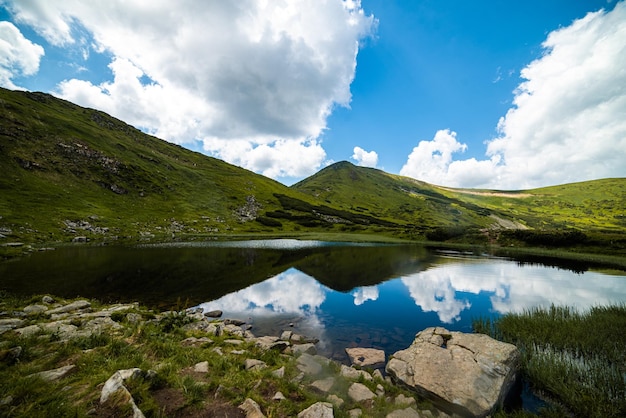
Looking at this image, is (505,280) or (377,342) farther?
(505,280)

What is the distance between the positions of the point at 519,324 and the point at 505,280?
24189 millimetres

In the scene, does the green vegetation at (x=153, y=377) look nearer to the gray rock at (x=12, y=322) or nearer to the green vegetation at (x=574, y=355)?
the gray rock at (x=12, y=322)

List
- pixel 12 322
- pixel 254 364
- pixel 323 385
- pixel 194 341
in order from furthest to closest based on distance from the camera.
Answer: pixel 194 341 < pixel 12 322 < pixel 254 364 < pixel 323 385

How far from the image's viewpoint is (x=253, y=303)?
26.3 m

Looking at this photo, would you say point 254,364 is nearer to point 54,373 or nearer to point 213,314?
point 54,373

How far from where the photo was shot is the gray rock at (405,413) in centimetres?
976

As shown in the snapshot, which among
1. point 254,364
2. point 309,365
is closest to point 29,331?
point 254,364

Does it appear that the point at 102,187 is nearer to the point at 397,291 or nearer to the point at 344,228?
the point at 344,228

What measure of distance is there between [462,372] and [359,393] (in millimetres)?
5463

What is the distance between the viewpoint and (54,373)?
27.5 feet

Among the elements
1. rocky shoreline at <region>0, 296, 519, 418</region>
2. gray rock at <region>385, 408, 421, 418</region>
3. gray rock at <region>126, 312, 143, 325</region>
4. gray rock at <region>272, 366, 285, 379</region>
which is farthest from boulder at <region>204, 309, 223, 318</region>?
gray rock at <region>385, 408, 421, 418</region>

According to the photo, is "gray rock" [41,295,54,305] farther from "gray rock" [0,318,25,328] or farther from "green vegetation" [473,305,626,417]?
"green vegetation" [473,305,626,417]

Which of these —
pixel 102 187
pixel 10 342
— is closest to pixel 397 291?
pixel 10 342

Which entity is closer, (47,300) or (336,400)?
(336,400)
